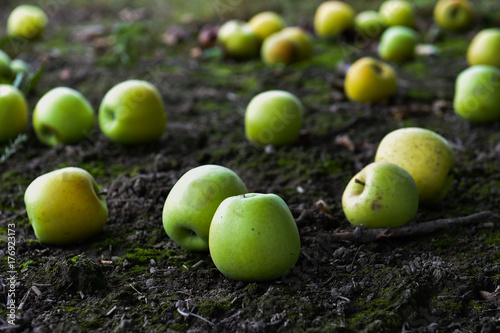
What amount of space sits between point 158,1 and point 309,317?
28.5 ft

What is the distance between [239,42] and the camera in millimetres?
7035

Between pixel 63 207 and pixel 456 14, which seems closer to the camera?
pixel 63 207

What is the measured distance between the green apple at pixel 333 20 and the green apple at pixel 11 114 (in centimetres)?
491

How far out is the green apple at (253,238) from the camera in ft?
8.06

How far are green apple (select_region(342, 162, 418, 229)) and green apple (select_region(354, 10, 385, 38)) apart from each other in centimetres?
528

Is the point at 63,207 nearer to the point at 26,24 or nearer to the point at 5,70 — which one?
the point at 5,70

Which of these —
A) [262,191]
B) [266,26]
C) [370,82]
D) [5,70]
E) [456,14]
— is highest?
[5,70]

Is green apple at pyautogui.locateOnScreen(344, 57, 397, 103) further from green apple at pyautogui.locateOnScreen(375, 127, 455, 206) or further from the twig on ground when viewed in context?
the twig on ground

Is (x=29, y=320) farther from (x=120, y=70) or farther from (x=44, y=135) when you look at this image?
(x=120, y=70)

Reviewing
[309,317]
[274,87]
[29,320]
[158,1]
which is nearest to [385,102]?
[274,87]

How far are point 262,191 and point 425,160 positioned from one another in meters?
1.11

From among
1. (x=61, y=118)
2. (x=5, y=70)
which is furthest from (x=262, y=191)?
(x=5, y=70)

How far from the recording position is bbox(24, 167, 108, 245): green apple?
293 centimetres

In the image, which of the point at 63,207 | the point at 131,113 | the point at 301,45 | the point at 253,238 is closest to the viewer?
the point at 253,238
